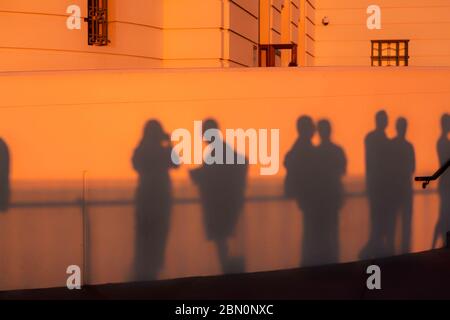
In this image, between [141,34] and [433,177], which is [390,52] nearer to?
[141,34]

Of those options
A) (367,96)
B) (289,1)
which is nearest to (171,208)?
(367,96)

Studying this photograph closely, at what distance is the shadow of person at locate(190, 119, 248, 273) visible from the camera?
9.60m

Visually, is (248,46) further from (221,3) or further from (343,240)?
(343,240)

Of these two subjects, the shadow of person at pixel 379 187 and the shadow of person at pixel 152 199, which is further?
the shadow of person at pixel 379 187

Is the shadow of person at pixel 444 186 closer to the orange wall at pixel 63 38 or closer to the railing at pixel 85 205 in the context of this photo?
the railing at pixel 85 205

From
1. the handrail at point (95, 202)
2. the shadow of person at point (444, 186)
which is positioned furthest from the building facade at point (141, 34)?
the shadow of person at point (444, 186)

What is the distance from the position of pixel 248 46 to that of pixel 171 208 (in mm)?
7996

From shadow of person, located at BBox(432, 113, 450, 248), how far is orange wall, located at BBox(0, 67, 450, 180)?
53.8 inches

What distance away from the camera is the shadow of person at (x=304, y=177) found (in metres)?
9.81

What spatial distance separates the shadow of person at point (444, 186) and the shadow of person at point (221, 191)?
2.32m

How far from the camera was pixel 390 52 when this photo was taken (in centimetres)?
2791

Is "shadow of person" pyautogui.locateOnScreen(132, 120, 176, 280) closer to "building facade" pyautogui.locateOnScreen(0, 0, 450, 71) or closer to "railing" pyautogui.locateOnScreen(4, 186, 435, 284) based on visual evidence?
"railing" pyautogui.locateOnScreen(4, 186, 435, 284)

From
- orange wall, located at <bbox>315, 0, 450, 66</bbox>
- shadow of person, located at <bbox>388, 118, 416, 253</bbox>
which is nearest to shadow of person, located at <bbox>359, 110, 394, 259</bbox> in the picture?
shadow of person, located at <bbox>388, 118, 416, 253</bbox>

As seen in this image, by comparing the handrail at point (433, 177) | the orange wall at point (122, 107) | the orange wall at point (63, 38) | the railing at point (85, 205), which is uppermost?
the orange wall at point (63, 38)
